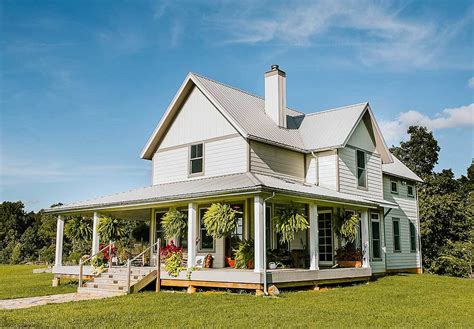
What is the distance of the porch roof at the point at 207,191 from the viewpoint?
14316 millimetres

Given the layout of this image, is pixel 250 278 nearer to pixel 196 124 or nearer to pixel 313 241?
pixel 313 241

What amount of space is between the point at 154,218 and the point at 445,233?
20.7 meters

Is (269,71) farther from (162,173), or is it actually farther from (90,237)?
(90,237)

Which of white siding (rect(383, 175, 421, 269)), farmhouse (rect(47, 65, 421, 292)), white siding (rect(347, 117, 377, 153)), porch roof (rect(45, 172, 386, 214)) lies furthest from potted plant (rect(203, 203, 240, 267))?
white siding (rect(383, 175, 421, 269))

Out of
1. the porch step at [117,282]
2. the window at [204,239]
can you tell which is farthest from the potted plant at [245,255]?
the porch step at [117,282]

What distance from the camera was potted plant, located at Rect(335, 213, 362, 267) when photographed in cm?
1783

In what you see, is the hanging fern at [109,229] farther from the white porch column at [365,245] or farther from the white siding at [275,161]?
the white porch column at [365,245]

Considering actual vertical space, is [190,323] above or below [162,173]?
below

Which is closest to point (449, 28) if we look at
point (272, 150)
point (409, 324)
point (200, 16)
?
point (272, 150)

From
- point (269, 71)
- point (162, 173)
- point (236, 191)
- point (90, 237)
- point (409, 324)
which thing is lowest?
point (409, 324)

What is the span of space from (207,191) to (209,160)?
14.0 ft

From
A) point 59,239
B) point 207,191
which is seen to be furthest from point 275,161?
point 59,239

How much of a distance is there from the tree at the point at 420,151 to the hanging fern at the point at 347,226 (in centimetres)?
2876

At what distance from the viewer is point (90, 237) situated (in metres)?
19.7
